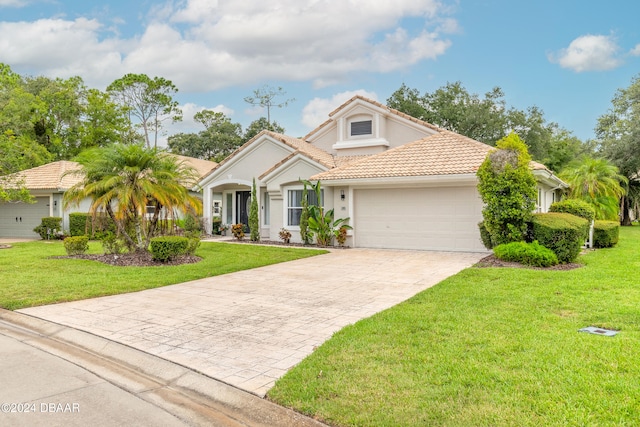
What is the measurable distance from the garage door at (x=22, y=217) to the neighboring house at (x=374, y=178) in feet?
30.9

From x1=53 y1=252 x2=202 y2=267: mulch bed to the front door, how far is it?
30.0 feet

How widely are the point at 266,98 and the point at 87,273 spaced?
1189 inches

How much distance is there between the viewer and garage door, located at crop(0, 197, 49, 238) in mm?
23938

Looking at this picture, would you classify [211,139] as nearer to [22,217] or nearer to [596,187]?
[22,217]

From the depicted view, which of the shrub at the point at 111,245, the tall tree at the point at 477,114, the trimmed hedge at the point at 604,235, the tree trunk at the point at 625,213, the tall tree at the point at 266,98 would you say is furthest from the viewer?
the tall tree at the point at 266,98

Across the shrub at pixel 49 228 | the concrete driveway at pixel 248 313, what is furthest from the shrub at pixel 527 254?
the shrub at pixel 49 228

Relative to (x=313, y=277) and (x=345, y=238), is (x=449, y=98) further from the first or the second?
(x=313, y=277)

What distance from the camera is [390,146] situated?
20078 millimetres

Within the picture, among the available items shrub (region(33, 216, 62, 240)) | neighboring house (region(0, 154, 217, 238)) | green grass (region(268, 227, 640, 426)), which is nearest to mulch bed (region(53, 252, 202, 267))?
green grass (region(268, 227, 640, 426))

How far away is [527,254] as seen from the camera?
10891mm

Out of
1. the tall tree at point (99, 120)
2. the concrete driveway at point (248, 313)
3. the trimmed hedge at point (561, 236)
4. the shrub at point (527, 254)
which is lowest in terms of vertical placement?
the concrete driveway at point (248, 313)

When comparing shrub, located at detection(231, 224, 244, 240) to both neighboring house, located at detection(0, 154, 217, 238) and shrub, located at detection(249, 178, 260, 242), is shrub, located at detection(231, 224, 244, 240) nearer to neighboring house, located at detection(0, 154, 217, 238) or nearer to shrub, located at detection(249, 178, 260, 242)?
shrub, located at detection(249, 178, 260, 242)

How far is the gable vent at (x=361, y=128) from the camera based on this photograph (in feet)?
66.3

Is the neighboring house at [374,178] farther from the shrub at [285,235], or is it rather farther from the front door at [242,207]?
the shrub at [285,235]
